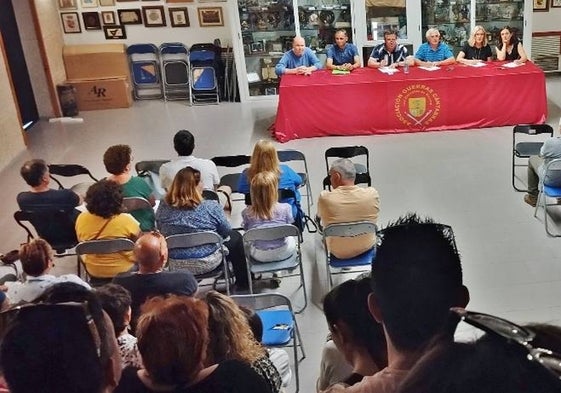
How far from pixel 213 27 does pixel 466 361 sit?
10194 mm

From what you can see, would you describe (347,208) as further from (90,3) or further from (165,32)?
(90,3)

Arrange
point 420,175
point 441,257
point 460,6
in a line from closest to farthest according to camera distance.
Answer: point 441,257
point 420,175
point 460,6

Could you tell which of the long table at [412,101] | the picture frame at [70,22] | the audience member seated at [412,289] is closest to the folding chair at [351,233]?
the audience member seated at [412,289]

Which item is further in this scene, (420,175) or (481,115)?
(481,115)

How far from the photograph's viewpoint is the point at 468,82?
26.0 feet

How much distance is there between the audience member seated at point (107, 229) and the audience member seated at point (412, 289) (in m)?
3.33

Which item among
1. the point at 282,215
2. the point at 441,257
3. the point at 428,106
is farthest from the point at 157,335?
the point at 428,106

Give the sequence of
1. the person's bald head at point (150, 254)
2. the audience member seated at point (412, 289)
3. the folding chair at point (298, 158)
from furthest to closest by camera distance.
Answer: the folding chair at point (298, 158) < the person's bald head at point (150, 254) < the audience member seated at point (412, 289)

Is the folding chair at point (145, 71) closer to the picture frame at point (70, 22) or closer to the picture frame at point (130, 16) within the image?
the picture frame at point (130, 16)

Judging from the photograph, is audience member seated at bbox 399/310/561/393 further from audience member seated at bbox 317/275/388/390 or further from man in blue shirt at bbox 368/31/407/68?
man in blue shirt at bbox 368/31/407/68

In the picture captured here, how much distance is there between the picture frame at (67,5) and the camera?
35.3 ft

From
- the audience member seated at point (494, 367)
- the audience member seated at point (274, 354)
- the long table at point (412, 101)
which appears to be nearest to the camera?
the audience member seated at point (494, 367)

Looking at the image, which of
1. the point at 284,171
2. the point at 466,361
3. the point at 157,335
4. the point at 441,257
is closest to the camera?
the point at 466,361

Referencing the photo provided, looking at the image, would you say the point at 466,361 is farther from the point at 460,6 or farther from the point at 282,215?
the point at 460,6
